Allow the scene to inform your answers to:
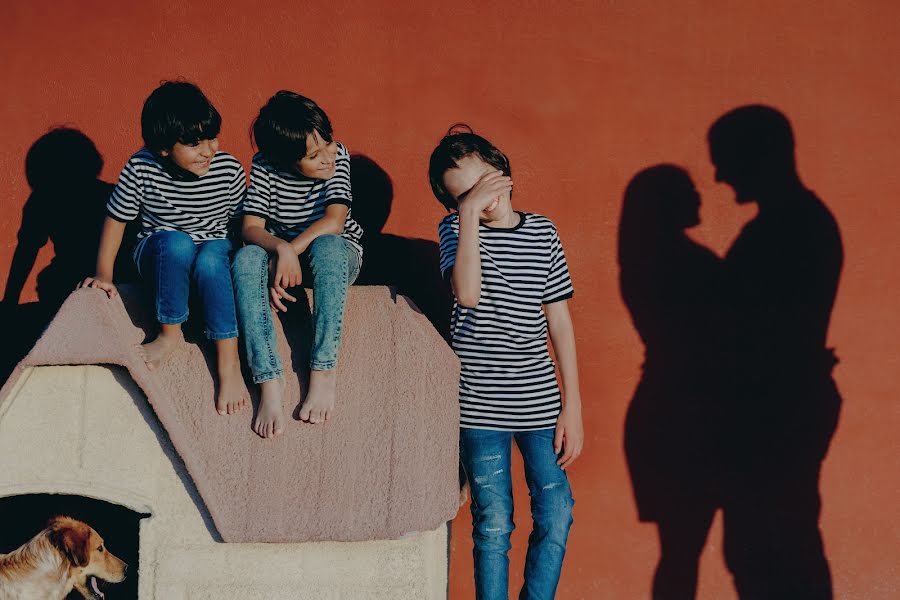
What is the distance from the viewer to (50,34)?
3061 millimetres

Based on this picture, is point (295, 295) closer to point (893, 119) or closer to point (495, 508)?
point (495, 508)

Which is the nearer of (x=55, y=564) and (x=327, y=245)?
(x=327, y=245)

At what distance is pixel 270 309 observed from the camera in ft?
8.43

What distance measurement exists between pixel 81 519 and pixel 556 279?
2200 mm

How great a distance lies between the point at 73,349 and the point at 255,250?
610 mm

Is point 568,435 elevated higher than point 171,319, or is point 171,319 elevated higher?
point 171,319

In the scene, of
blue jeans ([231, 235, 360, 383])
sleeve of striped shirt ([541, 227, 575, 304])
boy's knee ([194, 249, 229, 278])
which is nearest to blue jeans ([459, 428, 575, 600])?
sleeve of striped shirt ([541, 227, 575, 304])

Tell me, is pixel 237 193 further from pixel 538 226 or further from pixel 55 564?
pixel 55 564

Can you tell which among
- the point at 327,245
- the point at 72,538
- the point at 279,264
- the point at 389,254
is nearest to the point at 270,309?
the point at 279,264

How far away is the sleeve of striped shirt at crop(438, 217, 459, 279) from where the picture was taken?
2.60 m

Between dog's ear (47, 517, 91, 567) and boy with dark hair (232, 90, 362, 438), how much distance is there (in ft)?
2.82

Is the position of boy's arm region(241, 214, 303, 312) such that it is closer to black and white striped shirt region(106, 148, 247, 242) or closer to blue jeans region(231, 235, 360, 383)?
blue jeans region(231, 235, 360, 383)

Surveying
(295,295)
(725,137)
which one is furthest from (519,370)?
(725,137)

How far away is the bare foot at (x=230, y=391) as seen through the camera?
259cm
